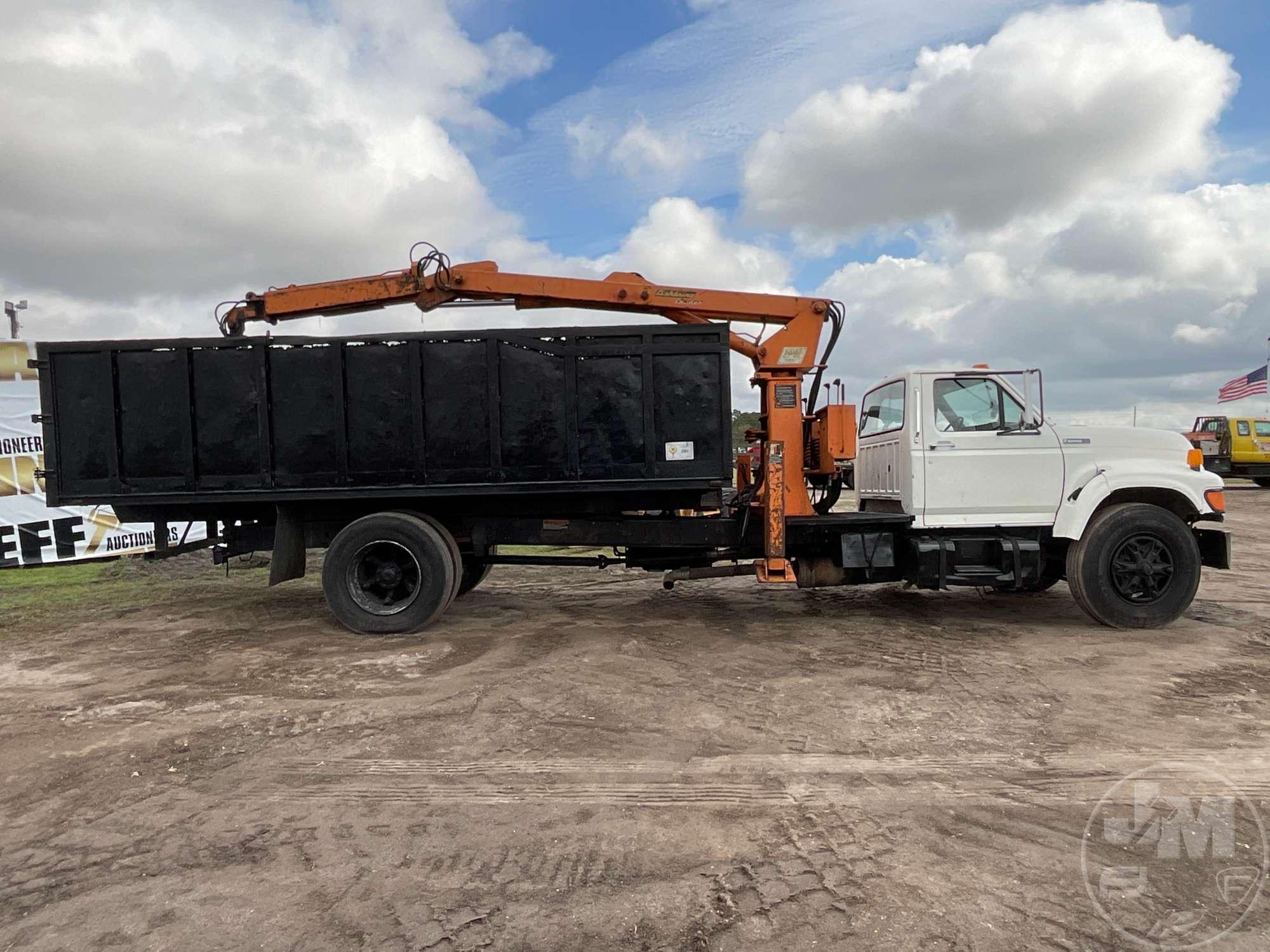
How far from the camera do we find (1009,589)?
679 cm

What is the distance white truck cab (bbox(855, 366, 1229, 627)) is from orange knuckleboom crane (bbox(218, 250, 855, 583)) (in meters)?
0.92

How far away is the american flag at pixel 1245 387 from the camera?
26812 millimetres

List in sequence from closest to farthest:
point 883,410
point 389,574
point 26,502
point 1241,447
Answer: point 389,574
point 883,410
point 26,502
point 1241,447

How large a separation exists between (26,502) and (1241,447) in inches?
1208

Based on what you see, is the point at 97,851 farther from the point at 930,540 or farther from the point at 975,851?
the point at 930,540

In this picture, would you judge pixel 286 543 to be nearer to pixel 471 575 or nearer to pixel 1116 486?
pixel 471 575

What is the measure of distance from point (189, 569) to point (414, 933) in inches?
386

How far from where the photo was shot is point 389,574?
22.0ft

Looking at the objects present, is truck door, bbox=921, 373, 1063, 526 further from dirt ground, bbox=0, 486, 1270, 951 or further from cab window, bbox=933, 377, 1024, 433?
dirt ground, bbox=0, 486, 1270, 951

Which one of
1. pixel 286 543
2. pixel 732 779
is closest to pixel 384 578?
pixel 286 543

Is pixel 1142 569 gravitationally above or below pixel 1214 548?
below

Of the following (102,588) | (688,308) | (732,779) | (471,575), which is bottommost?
(732,779)

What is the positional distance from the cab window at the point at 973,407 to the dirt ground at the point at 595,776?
184cm

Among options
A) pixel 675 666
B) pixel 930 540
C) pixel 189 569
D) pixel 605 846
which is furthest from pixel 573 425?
pixel 189 569
